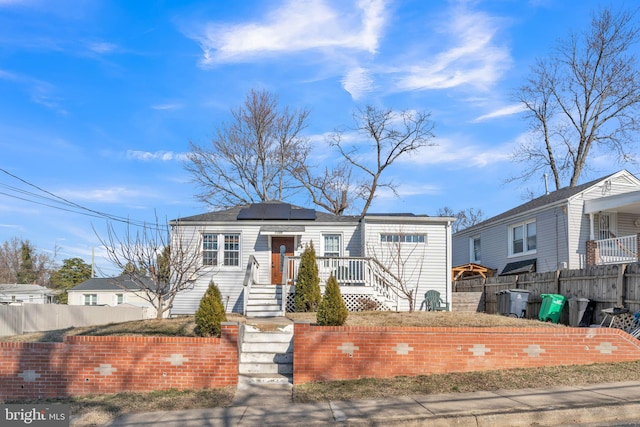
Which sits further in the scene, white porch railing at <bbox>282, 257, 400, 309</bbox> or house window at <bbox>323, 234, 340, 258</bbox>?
house window at <bbox>323, 234, 340, 258</bbox>

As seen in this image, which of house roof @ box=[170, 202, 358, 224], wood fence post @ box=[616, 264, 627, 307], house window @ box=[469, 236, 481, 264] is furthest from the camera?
house window @ box=[469, 236, 481, 264]

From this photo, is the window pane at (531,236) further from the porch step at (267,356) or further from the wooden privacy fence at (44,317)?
the wooden privacy fence at (44,317)

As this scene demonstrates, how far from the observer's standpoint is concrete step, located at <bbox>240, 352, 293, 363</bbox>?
10180 mm

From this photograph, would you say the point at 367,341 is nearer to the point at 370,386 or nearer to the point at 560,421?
the point at 370,386

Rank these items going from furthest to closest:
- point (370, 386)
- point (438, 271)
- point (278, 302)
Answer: point (438, 271) < point (278, 302) < point (370, 386)

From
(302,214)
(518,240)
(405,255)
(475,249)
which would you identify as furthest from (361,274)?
(475,249)

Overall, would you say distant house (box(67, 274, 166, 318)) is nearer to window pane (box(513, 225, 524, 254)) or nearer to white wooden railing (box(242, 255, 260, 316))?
white wooden railing (box(242, 255, 260, 316))

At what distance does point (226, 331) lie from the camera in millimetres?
9539

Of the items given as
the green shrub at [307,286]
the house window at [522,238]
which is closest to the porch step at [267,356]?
the green shrub at [307,286]

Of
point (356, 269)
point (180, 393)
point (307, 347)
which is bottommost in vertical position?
point (180, 393)

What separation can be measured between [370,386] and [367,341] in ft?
2.64

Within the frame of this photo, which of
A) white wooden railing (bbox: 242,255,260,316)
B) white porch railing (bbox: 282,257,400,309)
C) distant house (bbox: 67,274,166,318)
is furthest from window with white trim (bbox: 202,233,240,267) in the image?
distant house (bbox: 67,274,166,318)

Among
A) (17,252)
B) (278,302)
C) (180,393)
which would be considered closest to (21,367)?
(180,393)

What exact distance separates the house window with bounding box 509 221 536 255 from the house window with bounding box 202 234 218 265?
12570mm
